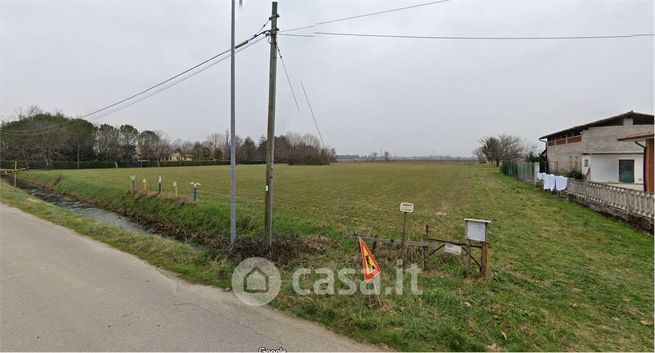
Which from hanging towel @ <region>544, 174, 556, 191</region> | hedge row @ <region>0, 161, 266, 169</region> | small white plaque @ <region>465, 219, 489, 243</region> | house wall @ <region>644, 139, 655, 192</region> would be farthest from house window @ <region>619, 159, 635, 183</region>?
hedge row @ <region>0, 161, 266, 169</region>

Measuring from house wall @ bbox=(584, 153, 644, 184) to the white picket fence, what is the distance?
905cm

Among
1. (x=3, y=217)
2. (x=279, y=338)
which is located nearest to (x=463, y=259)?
(x=279, y=338)

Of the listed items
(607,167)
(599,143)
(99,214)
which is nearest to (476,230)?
(99,214)

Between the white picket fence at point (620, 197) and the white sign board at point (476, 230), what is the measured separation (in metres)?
8.84

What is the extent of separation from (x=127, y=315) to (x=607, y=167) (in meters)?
30.7

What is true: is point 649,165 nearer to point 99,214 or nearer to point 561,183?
point 561,183

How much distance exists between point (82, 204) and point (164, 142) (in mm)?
78501

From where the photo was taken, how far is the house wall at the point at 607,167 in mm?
21766

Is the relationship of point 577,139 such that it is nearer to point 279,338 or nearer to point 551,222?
point 551,222

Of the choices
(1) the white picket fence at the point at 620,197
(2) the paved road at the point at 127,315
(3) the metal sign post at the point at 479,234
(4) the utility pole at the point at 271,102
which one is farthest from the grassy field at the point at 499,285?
(4) the utility pole at the point at 271,102

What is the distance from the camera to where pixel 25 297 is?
15.1ft

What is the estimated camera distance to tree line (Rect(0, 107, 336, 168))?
51.8 metres

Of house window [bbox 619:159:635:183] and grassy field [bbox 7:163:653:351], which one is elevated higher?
house window [bbox 619:159:635:183]

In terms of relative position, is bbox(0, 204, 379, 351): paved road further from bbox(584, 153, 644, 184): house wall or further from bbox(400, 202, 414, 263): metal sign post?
bbox(584, 153, 644, 184): house wall
